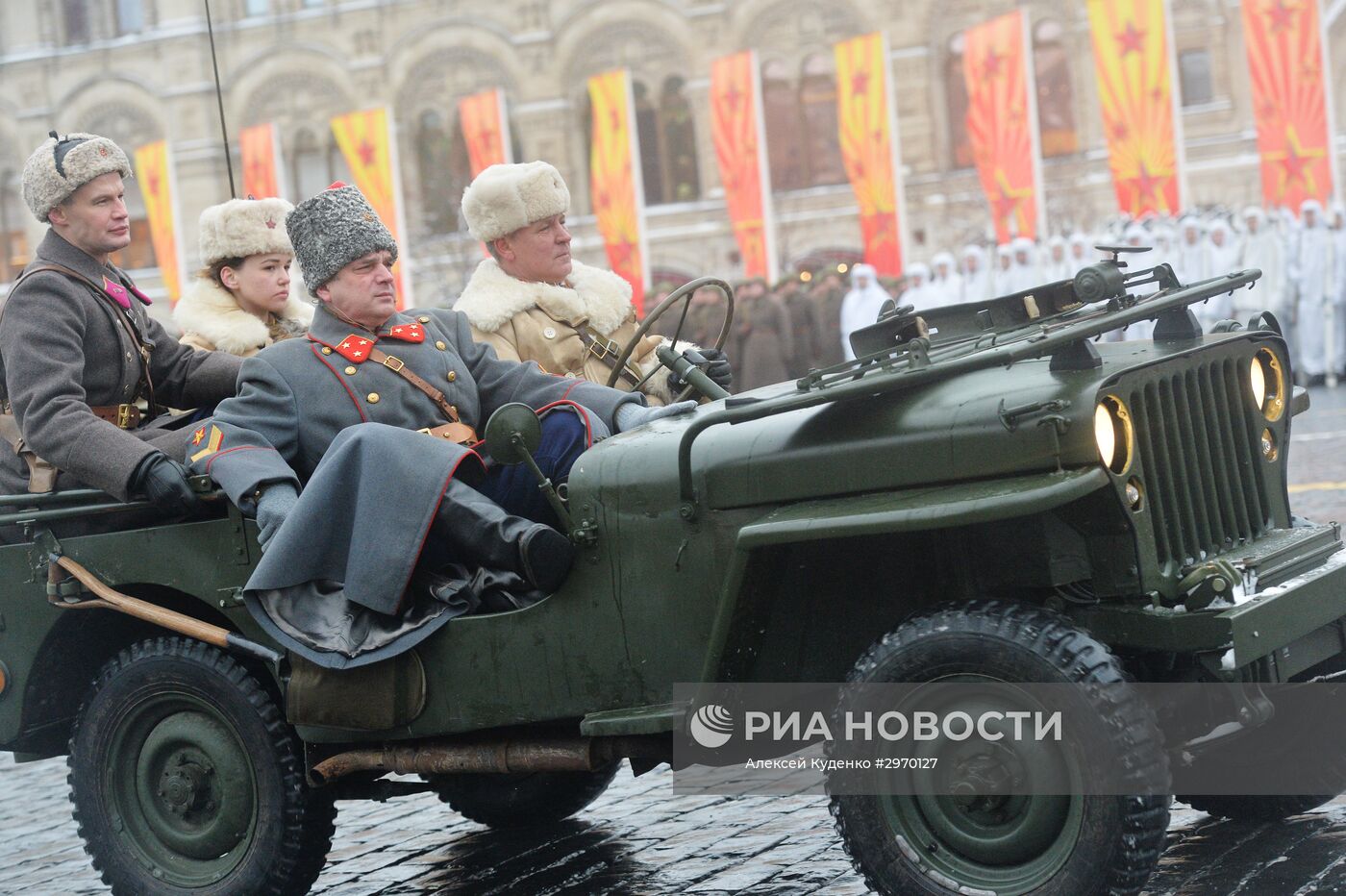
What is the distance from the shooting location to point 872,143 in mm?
32375

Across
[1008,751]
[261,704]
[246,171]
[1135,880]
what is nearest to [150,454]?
[261,704]

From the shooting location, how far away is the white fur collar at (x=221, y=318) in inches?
254

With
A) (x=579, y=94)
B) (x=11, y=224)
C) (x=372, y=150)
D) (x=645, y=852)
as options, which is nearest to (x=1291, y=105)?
(x=372, y=150)

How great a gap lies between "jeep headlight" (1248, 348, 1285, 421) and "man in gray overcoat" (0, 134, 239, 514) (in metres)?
2.73

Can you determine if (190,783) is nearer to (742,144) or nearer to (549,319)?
(549,319)

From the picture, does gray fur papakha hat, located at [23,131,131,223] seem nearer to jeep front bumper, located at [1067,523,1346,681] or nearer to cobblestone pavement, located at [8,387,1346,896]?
cobblestone pavement, located at [8,387,1346,896]

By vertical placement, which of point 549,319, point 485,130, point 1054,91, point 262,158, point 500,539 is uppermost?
point 1054,91

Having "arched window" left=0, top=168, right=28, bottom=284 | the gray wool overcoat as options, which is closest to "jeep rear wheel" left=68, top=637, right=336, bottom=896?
the gray wool overcoat

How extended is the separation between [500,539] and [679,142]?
144 ft

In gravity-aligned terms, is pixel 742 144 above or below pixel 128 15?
below

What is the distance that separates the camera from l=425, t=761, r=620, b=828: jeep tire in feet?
18.9

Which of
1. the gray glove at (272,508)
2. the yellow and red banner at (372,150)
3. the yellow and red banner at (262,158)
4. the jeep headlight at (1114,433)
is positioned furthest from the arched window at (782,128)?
the jeep headlight at (1114,433)

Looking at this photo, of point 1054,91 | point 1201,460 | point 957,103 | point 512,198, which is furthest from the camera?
point 957,103

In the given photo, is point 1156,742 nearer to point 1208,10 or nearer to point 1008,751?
point 1008,751
